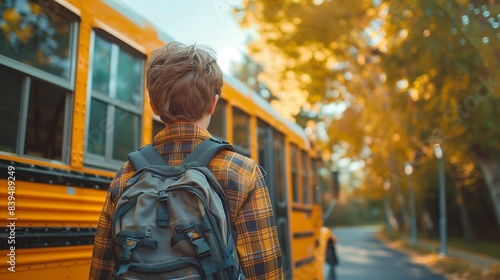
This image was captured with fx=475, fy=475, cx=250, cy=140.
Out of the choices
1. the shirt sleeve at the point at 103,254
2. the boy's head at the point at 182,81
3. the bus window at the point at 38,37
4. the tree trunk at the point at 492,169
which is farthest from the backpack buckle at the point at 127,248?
the tree trunk at the point at 492,169

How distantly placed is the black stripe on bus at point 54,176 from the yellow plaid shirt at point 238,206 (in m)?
0.62

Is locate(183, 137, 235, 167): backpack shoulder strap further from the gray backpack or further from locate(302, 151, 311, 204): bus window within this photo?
locate(302, 151, 311, 204): bus window

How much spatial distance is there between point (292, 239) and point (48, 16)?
362 centimetres

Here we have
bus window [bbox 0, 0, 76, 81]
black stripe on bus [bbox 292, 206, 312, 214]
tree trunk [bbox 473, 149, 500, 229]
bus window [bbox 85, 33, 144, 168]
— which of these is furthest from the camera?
tree trunk [bbox 473, 149, 500, 229]

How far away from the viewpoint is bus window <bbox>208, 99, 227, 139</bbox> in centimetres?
395

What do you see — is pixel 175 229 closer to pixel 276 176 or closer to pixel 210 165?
pixel 210 165

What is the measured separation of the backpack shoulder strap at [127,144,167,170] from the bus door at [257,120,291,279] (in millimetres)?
3155

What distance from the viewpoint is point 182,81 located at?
149 centimetres

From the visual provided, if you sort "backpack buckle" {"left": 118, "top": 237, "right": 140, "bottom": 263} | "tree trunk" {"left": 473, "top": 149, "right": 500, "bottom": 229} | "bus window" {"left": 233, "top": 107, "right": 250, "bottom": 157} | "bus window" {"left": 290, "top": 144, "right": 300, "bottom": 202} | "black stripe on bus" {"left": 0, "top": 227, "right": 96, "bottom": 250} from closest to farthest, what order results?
1. "backpack buckle" {"left": 118, "top": 237, "right": 140, "bottom": 263}
2. "black stripe on bus" {"left": 0, "top": 227, "right": 96, "bottom": 250}
3. "bus window" {"left": 233, "top": 107, "right": 250, "bottom": 157}
4. "bus window" {"left": 290, "top": 144, "right": 300, "bottom": 202}
5. "tree trunk" {"left": 473, "top": 149, "right": 500, "bottom": 229}

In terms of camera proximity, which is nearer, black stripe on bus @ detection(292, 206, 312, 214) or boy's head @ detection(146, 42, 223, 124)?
boy's head @ detection(146, 42, 223, 124)

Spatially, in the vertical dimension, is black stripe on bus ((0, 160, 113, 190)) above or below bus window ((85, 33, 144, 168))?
below

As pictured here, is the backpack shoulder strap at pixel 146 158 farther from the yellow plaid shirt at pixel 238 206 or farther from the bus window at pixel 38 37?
the bus window at pixel 38 37

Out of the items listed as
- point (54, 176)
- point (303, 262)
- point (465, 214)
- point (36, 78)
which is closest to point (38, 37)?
point (36, 78)

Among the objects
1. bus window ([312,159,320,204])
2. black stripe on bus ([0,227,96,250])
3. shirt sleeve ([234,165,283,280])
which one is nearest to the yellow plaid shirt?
shirt sleeve ([234,165,283,280])
